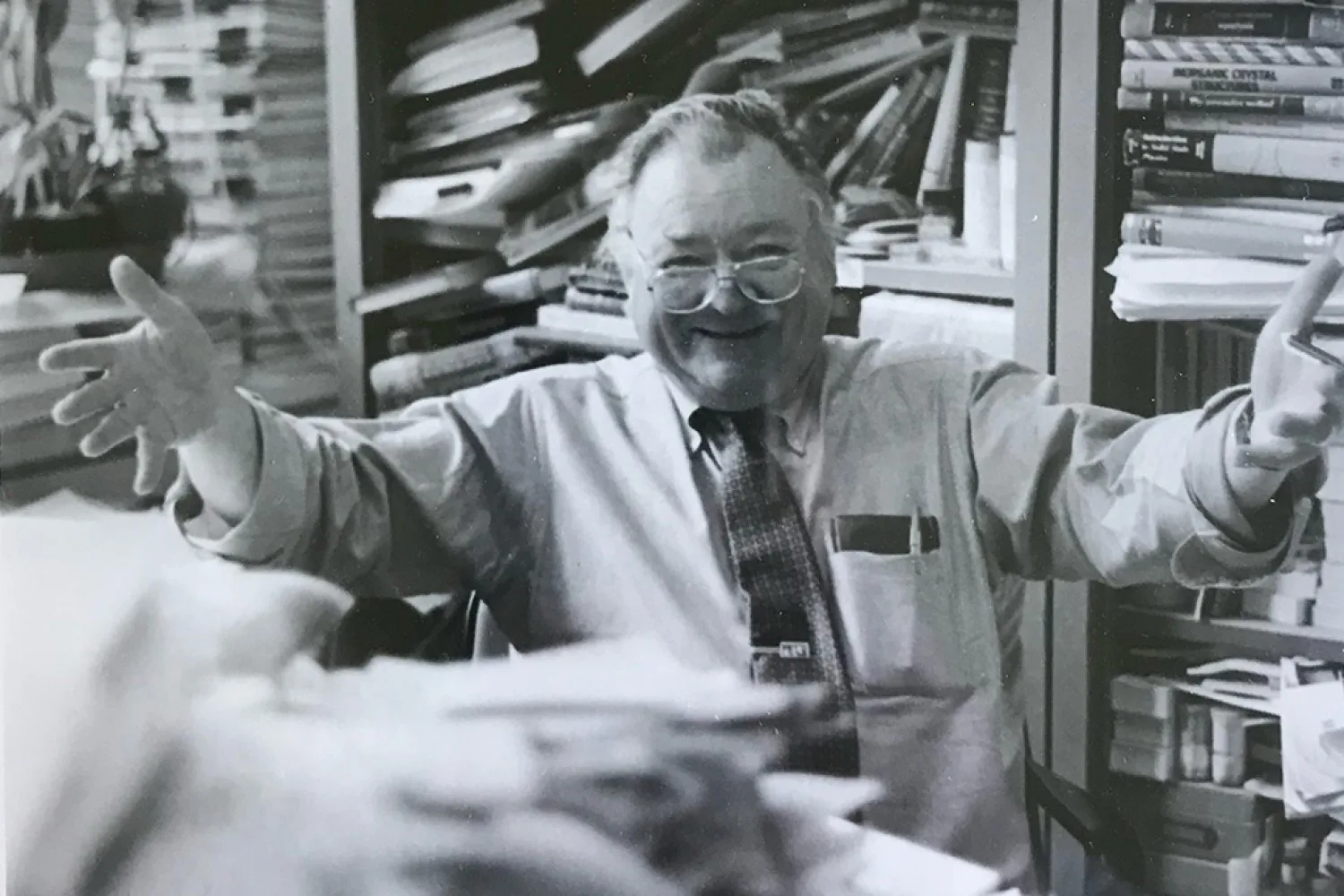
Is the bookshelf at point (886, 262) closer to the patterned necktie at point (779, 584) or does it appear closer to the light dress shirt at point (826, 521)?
the light dress shirt at point (826, 521)

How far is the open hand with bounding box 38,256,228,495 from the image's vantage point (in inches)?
50.1

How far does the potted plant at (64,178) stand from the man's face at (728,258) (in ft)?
1.48

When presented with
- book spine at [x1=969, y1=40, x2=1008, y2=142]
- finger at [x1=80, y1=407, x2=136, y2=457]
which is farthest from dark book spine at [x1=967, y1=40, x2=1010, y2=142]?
finger at [x1=80, y1=407, x2=136, y2=457]

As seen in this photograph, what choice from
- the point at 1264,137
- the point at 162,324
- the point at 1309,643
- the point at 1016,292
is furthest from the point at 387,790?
the point at 1264,137

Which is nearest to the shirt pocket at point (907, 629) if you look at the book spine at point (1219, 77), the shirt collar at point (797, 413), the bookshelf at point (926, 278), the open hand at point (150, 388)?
the shirt collar at point (797, 413)

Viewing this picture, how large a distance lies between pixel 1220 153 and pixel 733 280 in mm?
431

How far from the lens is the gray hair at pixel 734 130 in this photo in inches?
Result: 50.5

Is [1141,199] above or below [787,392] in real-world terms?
above

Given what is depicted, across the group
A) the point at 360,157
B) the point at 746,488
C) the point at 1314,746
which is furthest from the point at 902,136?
the point at 1314,746

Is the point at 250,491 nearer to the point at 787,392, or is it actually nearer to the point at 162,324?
the point at 162,324

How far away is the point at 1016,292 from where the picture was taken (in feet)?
4.17

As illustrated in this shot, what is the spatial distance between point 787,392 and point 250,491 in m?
0.47

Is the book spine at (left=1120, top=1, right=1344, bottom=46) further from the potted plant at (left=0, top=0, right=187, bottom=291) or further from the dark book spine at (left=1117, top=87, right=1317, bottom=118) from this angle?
the potted plant at (left=0, top=0, right=187, bottom=291)

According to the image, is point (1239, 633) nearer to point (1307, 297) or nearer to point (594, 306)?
point (1307, 297)
